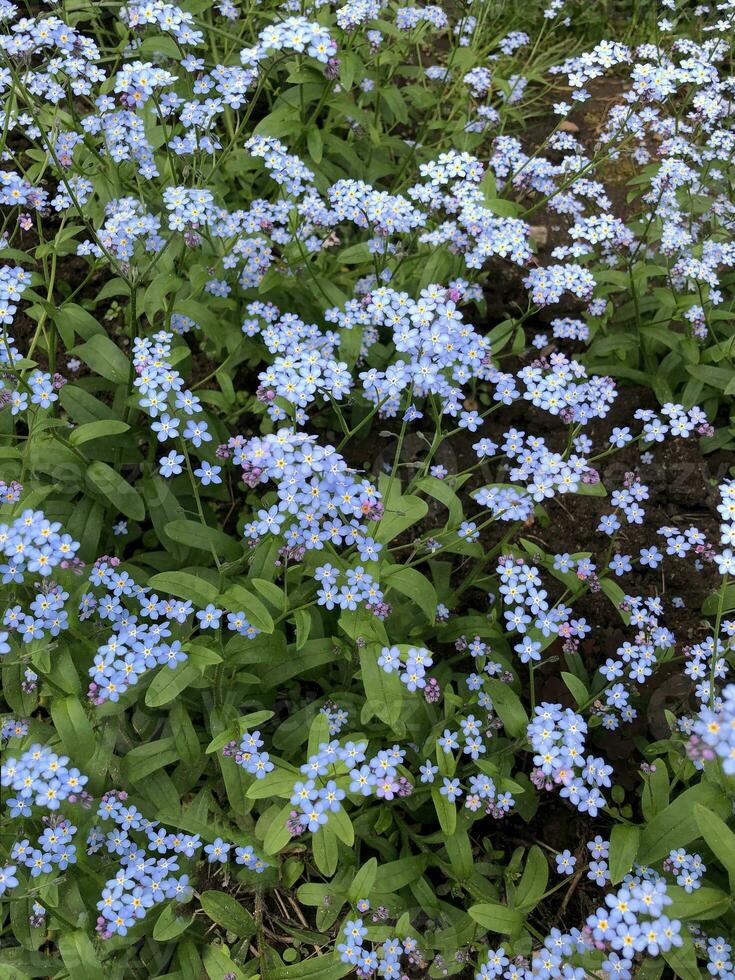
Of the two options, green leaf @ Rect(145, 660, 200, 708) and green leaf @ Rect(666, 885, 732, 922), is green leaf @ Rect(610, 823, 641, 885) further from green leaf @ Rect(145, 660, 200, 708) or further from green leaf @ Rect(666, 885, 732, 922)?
green leaf @ Rect(145, 660, 200, 708)

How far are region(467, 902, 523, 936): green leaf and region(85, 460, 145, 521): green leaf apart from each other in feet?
8.43

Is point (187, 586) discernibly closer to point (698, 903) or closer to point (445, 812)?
point (445, 812)

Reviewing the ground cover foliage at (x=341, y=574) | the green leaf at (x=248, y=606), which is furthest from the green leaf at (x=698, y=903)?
the green leaf at (x=248, y=606)

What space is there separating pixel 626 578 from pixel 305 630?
2488mm

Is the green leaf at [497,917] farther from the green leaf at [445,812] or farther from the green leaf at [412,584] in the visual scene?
the green leaf at [412,584]

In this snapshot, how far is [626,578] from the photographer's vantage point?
5281 mm

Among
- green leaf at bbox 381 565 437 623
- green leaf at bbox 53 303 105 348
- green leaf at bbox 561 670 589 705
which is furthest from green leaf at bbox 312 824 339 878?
green leaf at bbox 53 303 105 348

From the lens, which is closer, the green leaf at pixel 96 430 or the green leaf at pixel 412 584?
the green leaf at pixel 412 584

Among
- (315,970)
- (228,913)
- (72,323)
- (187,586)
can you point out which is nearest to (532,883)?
(315,970)

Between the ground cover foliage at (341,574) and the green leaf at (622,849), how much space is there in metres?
0.01

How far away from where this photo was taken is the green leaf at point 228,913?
3805 millimetres

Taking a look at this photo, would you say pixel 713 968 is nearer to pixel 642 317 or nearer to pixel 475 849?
pixel 475 849

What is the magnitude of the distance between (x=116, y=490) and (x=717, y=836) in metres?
3.34

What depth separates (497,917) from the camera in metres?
3.65
